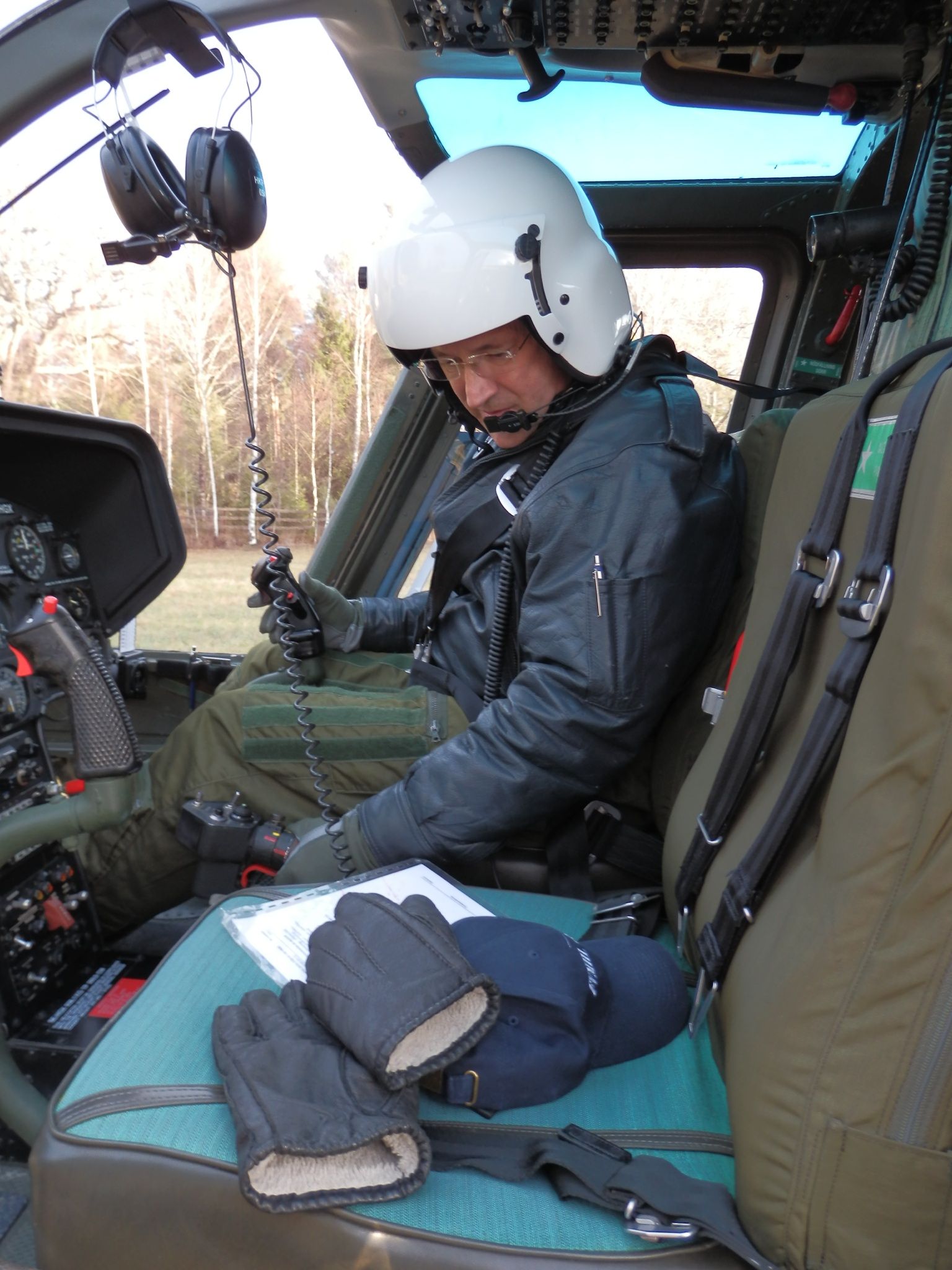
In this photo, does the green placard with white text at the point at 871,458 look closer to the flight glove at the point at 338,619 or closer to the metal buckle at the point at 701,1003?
the metal buckle at the point at 701,1003

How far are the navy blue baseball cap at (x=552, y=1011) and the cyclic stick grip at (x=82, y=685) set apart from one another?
65 centimetres

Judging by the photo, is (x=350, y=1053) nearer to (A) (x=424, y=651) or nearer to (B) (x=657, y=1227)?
(B) (x=657, y=1227)

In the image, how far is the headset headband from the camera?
4.17 feet

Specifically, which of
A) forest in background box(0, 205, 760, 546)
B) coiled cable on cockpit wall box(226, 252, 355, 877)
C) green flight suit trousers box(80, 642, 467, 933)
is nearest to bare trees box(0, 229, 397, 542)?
forest in background box(0, 205, 760, 546)

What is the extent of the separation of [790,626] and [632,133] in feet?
5.18

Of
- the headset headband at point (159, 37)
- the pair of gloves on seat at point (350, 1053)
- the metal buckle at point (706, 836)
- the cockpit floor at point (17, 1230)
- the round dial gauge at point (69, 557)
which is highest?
the headset headband at point (159, 37)

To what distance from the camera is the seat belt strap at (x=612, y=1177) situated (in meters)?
0.68

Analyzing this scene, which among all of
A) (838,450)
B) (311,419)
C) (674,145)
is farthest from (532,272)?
(311,419)

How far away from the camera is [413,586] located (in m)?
2.64

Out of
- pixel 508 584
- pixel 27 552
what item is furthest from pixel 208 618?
→ pixel 508 584

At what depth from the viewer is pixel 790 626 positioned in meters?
0.88

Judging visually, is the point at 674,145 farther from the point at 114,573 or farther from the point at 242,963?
the point at 242,963

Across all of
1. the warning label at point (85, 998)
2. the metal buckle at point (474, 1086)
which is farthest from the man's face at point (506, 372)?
the warning label at point (85, 998)

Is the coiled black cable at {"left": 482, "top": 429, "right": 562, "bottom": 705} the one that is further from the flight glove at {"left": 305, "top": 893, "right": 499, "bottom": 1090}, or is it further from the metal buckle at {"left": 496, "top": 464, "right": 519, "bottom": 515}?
the flight glove at {"left": 305, "top": 893, "right": 499, "bottom": 1090}
